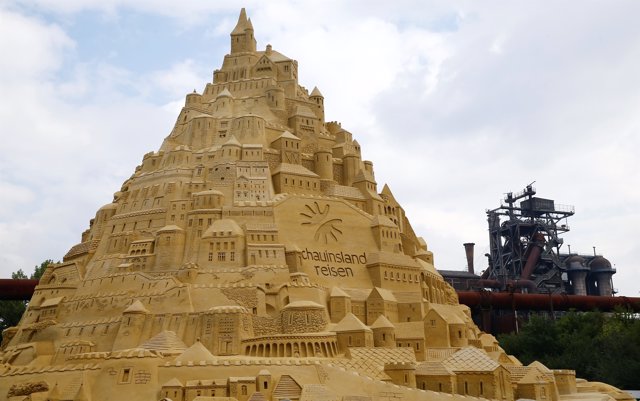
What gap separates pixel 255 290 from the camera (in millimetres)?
52062

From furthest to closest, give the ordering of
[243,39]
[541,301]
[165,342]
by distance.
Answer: [541,301] → [243,39] → [165,342]

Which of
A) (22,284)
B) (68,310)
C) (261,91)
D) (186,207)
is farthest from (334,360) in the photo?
(22,284)

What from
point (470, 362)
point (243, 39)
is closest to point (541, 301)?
point (470, 362)

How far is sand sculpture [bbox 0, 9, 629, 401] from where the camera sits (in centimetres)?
4481

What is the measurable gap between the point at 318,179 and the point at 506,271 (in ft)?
189

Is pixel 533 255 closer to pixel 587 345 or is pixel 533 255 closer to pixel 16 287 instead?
pixel 587 345

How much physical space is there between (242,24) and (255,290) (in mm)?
41505

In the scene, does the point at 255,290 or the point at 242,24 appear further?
the point at 242,24

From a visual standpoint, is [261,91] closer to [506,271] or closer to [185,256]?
[185,256]

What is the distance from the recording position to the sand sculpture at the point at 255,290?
44.8 meters

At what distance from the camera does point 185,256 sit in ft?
187

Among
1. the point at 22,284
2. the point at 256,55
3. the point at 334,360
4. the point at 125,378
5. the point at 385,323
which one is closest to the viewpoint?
the point at 125,378

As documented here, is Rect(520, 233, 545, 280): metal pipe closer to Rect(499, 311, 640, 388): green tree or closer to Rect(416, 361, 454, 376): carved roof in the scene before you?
Rect(499, 311, 640, 388): green tree

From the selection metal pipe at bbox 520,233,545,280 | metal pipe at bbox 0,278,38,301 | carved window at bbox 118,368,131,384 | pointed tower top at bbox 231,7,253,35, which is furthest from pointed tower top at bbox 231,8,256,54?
metal pipe at bbox 520,233,545,280
